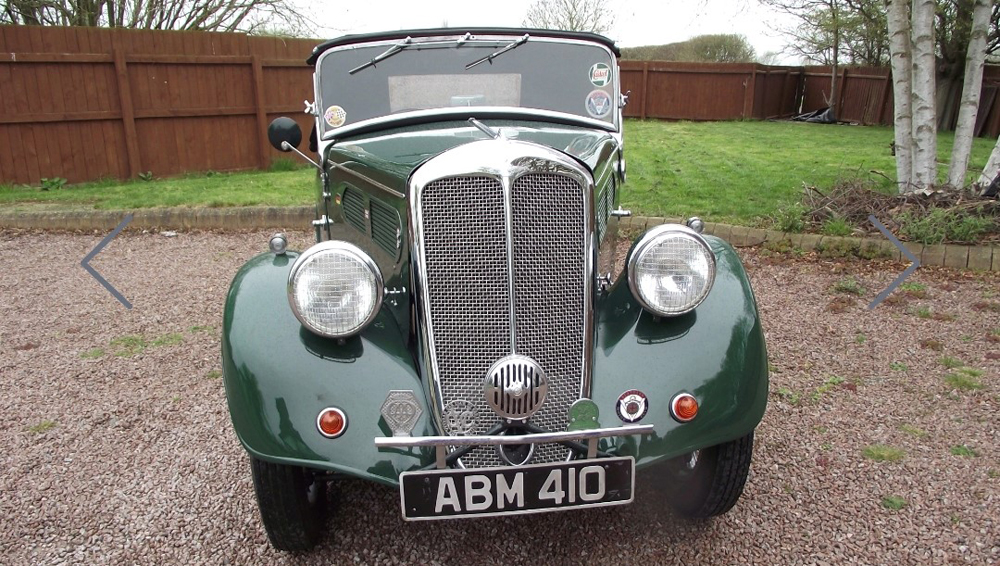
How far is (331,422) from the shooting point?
211cm

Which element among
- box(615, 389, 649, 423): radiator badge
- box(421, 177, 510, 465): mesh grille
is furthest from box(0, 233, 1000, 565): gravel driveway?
box(421, 177, 510, 465): mesh grille

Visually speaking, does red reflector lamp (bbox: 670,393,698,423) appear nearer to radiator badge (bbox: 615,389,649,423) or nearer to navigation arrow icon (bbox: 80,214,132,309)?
radiator badge (bbox: 615,389,649,423)

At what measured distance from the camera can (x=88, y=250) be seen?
22.7 feet

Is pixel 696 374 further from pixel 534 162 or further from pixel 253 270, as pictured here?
pixel 253 270

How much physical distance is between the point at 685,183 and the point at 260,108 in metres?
6.33

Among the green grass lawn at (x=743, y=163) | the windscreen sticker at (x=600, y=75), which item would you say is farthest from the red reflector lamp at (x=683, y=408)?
→ the green grass lawn at (x=743, y=163)

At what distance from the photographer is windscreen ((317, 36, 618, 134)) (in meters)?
3.37

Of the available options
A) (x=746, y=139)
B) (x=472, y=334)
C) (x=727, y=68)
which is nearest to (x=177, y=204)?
(x=472, y=334)

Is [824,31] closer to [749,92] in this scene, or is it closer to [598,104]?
[749,92]

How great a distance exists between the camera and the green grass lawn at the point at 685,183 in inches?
299

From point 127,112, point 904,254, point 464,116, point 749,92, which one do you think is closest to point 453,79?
point 464,116

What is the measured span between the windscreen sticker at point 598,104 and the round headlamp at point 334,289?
175 cm

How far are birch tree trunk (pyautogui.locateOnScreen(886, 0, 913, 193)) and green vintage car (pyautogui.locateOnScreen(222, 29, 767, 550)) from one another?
5294 mm

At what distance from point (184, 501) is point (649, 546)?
6.04ft
